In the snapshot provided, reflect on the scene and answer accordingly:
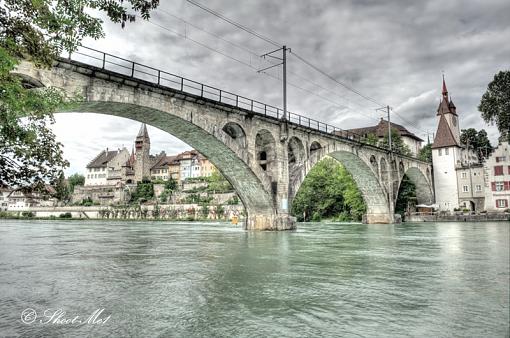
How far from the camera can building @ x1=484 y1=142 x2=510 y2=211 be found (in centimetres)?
5603

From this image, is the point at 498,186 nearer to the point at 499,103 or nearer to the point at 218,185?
the point at 499,103

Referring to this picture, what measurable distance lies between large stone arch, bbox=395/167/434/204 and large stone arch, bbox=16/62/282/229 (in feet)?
135

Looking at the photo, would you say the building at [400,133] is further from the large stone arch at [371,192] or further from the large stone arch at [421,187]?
the large stone arch at [371,192]

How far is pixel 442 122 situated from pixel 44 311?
75751 millimetres

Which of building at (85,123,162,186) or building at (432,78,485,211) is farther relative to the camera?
building at (85,123,162,186)

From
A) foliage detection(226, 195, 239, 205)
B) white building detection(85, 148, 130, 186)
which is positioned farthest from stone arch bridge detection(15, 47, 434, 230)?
white building detection(85, 148, 130, 186)

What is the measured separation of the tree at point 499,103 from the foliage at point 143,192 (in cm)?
8321

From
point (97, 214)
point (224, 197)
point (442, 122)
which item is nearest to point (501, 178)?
point (442, 122)

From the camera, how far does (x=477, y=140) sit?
281 ft

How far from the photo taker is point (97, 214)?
3883 inches

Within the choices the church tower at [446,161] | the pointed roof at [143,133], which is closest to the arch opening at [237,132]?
the church tower at [446,161]

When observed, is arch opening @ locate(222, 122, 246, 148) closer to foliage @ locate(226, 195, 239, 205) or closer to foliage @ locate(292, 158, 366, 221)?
foliage @ locate(292, 158, 366, 221)

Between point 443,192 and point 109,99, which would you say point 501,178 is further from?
point 109,99

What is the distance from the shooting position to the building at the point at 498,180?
5603cm
